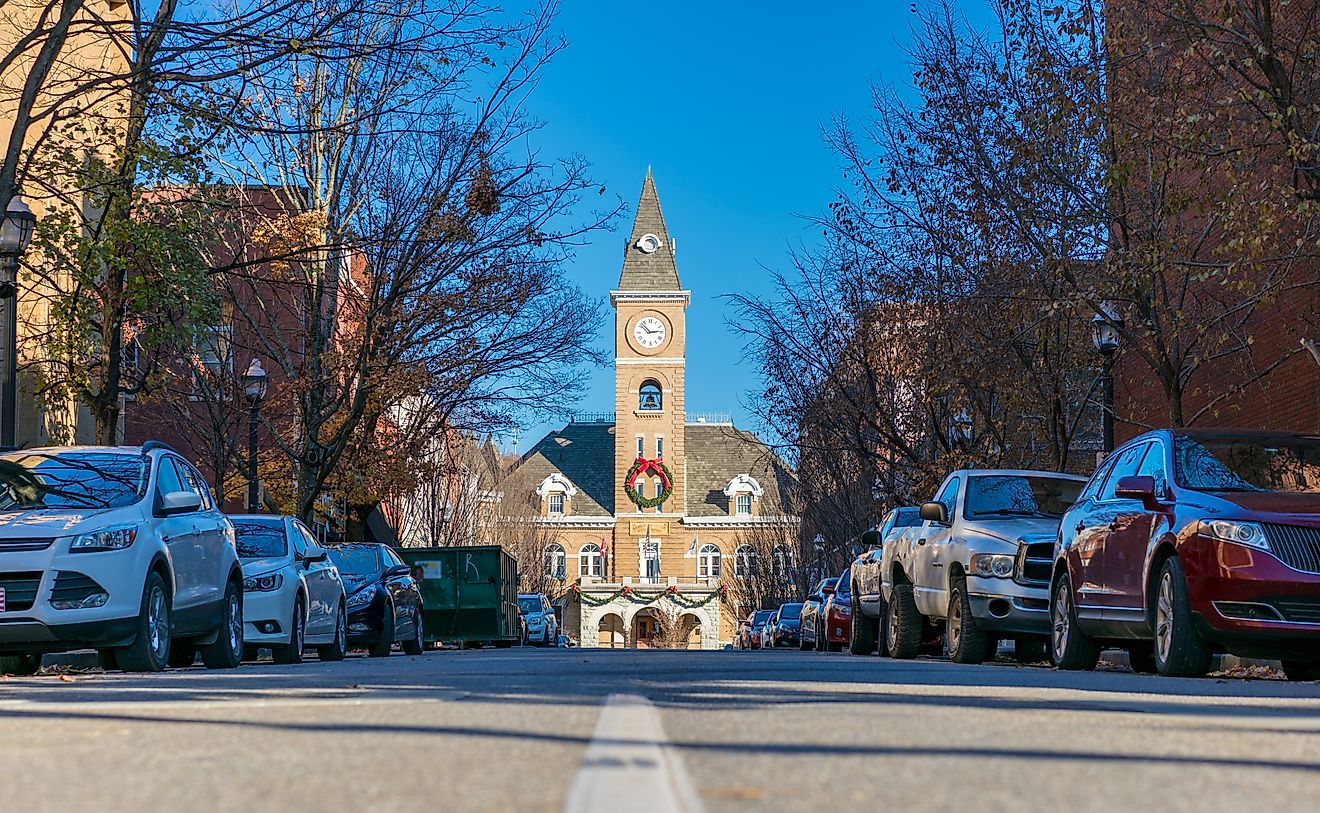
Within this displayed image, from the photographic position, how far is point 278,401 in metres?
33.0

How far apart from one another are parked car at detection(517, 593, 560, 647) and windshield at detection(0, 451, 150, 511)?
34.3 m

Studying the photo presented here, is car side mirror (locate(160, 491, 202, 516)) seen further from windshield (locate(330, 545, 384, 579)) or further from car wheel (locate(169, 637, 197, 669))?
windshield (locate(330, 545, 384, 579))

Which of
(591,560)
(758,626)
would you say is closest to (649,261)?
(591,560)

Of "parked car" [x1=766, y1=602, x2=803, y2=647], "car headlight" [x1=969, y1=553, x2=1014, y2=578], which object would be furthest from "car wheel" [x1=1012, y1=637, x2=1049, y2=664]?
"parked car" [x1=766, y1=602, x2=803, y2=647]

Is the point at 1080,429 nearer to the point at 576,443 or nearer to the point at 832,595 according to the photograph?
the point at 832,595

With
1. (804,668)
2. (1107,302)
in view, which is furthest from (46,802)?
(1107,302)

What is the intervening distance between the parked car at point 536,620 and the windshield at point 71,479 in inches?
1349

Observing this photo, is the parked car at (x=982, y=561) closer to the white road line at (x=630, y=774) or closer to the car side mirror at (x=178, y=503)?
the car side mirror at (x=178, y=503)

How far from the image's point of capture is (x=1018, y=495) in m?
17.5

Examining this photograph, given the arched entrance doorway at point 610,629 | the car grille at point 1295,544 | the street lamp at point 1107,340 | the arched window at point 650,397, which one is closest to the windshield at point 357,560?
the street lamp at point 1107,340

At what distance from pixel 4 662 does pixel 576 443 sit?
104 meters

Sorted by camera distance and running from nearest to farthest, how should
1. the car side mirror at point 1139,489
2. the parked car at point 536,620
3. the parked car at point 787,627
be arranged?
the car side mirror at point 1139,489 → the parked car at point 787,627 → the parked car at point 536,620

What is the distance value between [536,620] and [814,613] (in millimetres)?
16903

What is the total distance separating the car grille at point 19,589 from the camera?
12133 mm
